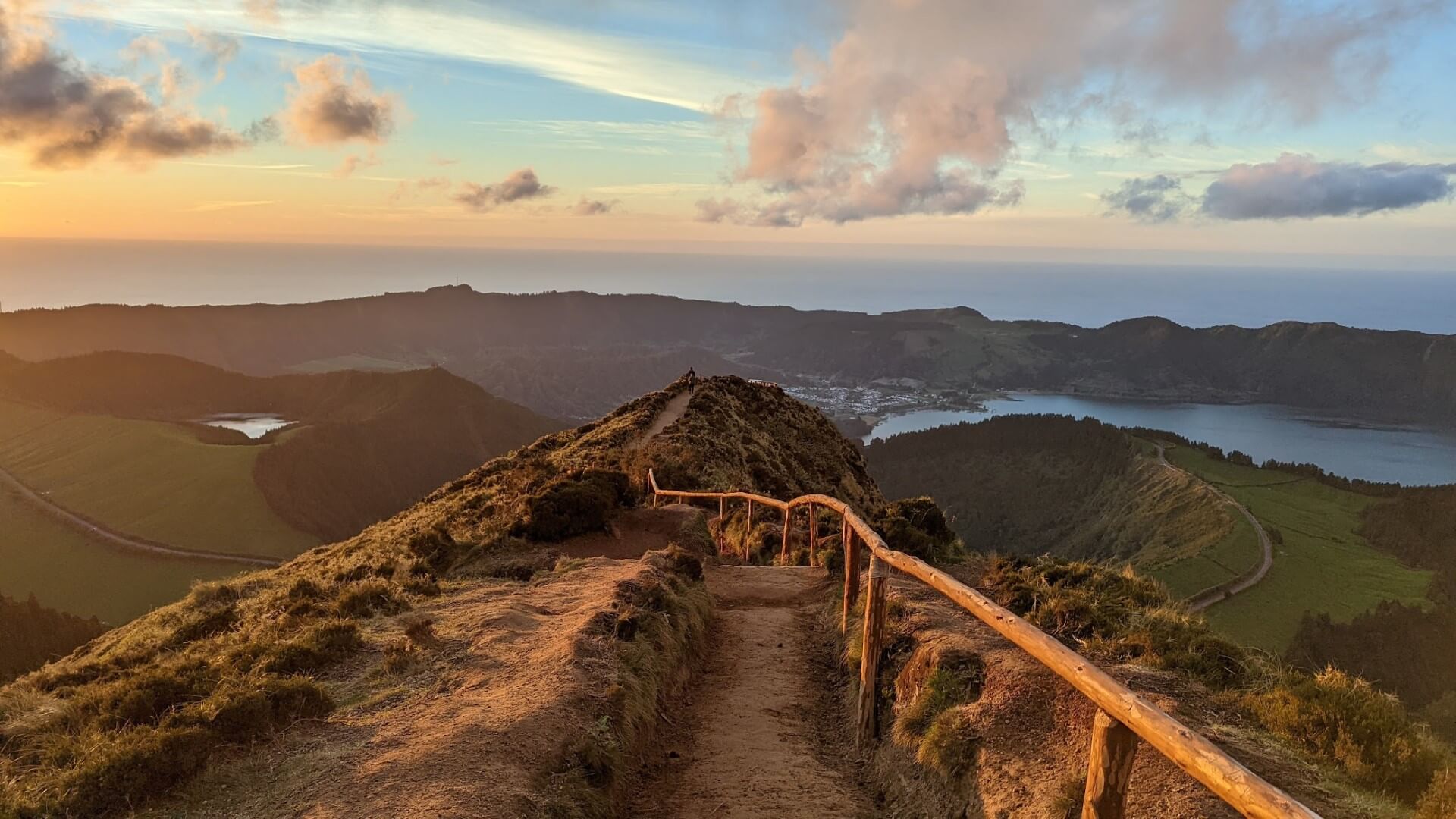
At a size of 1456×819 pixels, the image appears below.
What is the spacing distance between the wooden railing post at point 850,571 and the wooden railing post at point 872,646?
1773 millimetres

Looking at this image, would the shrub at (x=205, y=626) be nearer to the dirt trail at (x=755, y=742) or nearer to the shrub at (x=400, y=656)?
the shrub at (x=400, y=656)

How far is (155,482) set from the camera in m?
94.1

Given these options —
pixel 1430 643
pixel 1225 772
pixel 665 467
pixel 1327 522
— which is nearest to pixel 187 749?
pixel 1225 772

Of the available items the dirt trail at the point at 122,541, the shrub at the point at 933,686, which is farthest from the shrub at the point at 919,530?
the dirt trail at the point at 122,541

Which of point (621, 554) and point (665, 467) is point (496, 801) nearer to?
point (621, 554)

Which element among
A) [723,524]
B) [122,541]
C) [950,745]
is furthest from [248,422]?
[950,745]

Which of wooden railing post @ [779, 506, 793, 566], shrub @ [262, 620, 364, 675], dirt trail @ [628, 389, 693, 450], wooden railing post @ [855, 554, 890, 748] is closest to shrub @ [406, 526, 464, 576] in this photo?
shrub @ [262, 620, 364, 675]

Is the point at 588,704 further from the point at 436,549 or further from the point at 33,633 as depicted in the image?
Answer: the point at 33,633

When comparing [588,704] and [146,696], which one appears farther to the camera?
[146,696]

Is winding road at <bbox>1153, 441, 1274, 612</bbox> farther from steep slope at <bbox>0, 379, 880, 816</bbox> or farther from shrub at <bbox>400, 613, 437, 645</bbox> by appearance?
shrub at <bbox>400, 613, 437, 645</bbox>

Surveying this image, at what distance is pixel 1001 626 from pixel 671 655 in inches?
181

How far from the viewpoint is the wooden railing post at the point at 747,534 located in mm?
17141

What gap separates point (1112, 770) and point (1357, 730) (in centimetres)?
300

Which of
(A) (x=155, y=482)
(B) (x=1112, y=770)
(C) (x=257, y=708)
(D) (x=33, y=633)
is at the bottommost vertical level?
(A) (x=155, y=482)
